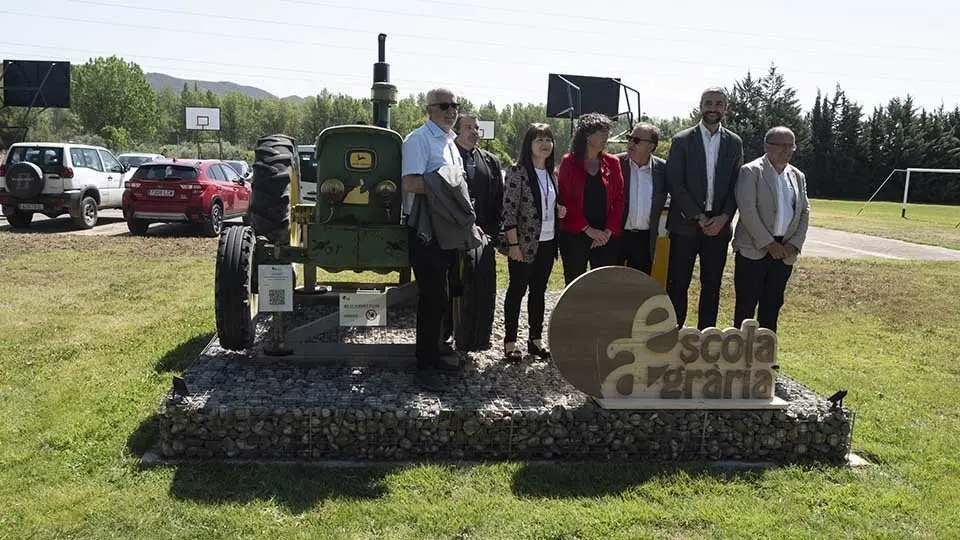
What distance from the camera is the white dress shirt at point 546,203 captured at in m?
4.96

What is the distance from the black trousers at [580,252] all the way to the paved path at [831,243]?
32.5 feet

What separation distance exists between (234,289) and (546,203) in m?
2.06

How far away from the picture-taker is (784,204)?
4898 millimetres

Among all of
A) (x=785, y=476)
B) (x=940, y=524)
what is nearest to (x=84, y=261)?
(x=785, y=476)

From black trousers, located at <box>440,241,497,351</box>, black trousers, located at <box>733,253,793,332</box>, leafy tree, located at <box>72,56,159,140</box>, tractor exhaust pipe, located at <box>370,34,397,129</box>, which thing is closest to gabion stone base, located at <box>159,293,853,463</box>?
black trousers, located at <box>440,241,497,351</box>

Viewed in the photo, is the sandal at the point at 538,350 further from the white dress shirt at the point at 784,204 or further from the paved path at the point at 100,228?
the paved path at the point at 100,228

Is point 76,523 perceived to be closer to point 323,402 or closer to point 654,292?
point 323,402

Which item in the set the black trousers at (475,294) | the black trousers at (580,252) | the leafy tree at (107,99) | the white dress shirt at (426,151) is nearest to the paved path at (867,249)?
the black trousers at (580,252)

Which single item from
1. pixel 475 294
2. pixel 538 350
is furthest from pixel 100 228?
pixel 475 294

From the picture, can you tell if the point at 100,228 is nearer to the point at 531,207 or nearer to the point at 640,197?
the point at 531,207

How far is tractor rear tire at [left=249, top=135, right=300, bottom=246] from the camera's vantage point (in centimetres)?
546

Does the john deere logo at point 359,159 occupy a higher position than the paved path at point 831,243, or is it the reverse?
the john deere logo at point 359,159

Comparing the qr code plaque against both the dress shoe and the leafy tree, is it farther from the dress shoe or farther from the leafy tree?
the leafy tree

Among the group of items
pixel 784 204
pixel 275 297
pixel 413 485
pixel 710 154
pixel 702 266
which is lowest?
pixel 413 485
